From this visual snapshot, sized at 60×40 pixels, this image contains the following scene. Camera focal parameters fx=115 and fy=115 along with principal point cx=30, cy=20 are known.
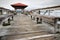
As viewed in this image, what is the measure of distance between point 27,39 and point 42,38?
8.1 inches

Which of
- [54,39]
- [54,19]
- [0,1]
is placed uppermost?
[0,1]

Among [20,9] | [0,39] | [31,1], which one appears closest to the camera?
[0,39]

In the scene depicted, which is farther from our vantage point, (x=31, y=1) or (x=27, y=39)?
(x=31, y=1)

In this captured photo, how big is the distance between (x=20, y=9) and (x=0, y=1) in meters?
8.87

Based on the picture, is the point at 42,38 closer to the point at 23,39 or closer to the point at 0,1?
the point at 23,39

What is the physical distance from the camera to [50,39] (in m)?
1.50

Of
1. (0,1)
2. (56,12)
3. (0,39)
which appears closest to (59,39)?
(0,39)

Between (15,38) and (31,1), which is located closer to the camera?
(15,38)

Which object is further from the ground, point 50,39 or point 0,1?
point 0,1

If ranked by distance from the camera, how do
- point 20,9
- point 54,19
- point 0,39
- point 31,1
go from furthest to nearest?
point 20,9, point 31,1, point 54,19, point 0,39

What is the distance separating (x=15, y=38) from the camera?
5.14ft

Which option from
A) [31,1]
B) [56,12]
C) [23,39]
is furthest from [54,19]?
[31,1]

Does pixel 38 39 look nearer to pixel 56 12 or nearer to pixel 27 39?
pixel 27 39

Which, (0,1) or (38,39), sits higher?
(0,1)
